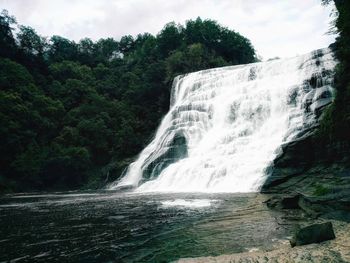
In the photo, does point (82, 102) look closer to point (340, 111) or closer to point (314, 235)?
point (340, 111)

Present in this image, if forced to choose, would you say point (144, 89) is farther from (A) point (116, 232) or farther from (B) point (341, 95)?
(A) point (116, 232)

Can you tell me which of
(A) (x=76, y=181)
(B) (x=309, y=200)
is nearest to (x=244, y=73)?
(A) (x=76, y=181)

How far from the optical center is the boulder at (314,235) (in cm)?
700

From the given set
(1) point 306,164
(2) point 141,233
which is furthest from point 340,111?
(2) point 141,233

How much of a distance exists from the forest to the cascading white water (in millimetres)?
6703

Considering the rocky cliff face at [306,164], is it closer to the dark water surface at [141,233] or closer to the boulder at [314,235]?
the dark water surface at [141,233]

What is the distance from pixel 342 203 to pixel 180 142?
76.3 ft

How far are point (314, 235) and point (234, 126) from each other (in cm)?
2437

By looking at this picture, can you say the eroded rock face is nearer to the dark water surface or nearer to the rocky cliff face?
the rocky cliff face

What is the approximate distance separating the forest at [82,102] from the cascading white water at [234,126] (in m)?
6.70

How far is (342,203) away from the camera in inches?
383

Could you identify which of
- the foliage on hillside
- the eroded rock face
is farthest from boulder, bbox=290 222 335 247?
the eroded rock face

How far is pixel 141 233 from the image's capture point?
10008mm

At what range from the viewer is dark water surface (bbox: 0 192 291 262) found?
312 inches
